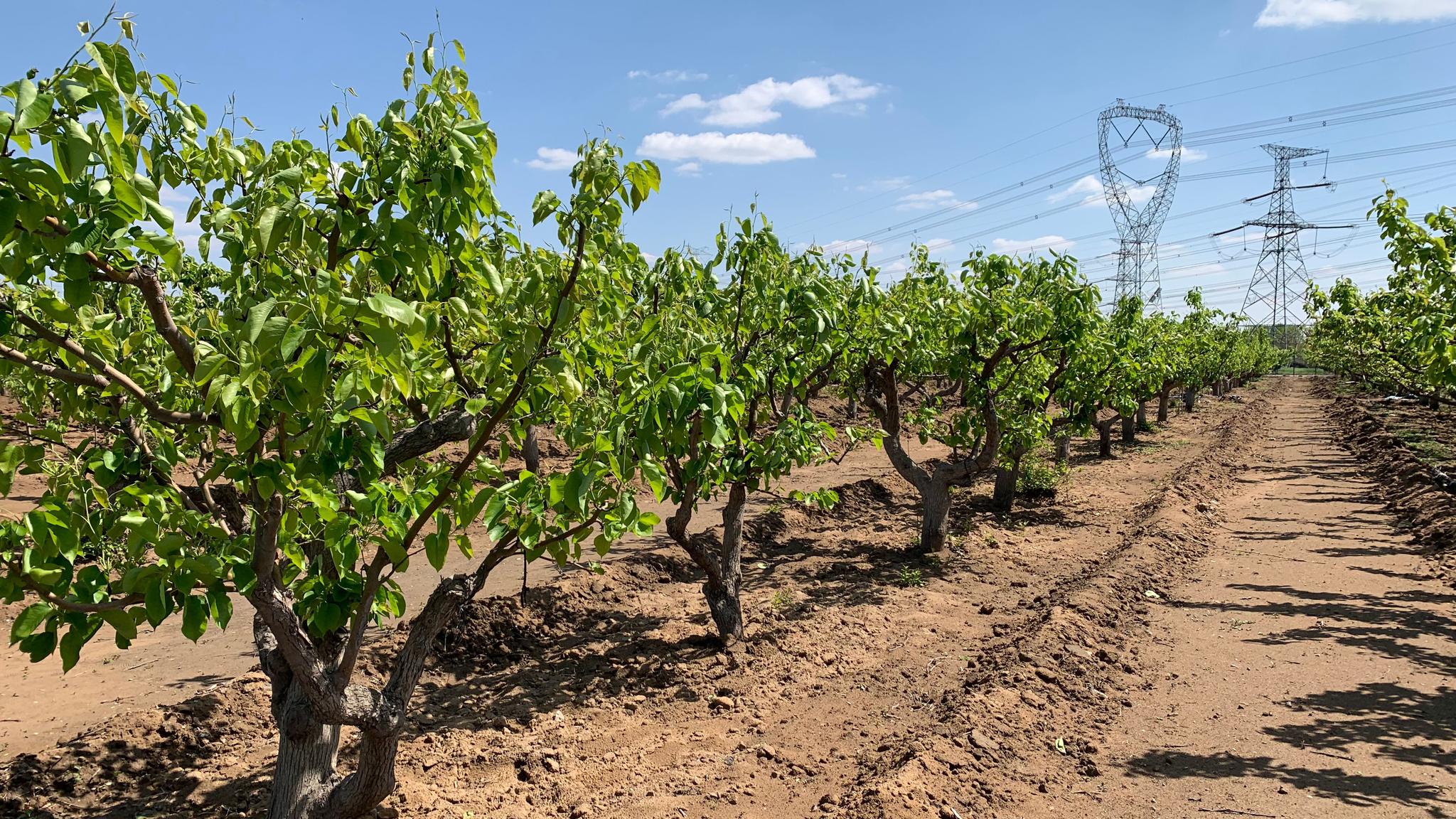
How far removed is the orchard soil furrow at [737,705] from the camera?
17.1ft

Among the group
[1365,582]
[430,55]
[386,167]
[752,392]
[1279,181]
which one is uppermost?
[1279,181]

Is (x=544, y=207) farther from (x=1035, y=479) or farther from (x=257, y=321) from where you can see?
(x=1035, y=479)

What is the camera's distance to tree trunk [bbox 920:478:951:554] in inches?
443

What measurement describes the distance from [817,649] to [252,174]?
6199mm

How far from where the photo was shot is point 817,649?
7.72m

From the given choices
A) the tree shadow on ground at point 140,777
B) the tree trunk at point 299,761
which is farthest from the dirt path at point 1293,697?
the tree shadow on ground at point 140,777

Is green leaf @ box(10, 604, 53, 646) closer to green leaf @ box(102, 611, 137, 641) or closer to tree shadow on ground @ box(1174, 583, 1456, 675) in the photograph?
green leaf @ box(102, 611, 137, 641)

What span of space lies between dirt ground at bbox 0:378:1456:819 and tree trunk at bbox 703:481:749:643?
25cm

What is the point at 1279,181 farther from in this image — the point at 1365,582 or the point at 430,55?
the point at 430,55

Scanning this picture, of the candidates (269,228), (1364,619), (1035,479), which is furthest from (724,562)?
(1035,479)

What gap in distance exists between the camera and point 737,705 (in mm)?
6629

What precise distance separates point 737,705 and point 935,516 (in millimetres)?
5520

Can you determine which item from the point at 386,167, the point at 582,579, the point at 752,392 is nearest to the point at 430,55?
the point at 386,167

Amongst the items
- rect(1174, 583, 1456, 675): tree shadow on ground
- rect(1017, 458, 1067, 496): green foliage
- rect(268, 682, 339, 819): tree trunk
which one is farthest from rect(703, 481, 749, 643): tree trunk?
rect(1017, 458, 1067, 496): green foliage
